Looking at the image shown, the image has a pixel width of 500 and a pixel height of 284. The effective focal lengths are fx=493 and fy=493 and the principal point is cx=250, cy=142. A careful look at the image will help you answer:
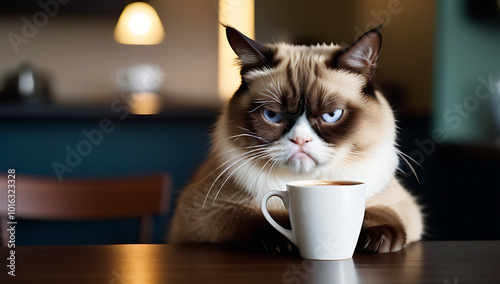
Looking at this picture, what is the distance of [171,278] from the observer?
61cm

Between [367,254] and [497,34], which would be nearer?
[367,254]

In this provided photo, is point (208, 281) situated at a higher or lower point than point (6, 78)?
lower

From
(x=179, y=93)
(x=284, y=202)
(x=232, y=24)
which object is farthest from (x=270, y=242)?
(x=179, y=93)

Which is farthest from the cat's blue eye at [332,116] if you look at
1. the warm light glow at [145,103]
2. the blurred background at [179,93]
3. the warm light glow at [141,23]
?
the warm light glow at [141,23]

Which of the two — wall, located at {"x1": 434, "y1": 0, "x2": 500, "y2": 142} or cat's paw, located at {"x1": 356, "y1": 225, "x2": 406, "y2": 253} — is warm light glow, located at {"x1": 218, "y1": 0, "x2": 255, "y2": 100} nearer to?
cat's paw, located at {"x1": 356, "y1": 225, "x2": 406, "y2": 253}

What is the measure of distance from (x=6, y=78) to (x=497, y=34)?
5.47ft

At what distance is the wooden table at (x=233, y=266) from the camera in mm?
608

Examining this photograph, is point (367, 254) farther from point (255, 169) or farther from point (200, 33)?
point (200, 33)

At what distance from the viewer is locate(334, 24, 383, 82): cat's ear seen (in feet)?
2.68

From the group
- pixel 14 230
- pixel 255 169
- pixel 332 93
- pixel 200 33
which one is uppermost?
pixel 200 33

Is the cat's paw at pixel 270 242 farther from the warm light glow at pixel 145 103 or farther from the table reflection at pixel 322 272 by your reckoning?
the warm light glow at pixel 145 103

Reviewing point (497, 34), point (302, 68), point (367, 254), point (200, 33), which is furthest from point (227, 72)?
point (497, 34)

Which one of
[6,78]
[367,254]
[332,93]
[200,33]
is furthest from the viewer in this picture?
[6,78]

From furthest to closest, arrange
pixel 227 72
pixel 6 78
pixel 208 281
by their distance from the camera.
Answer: pixel 6 78 → pixel 227 72 → pixel 208 281
